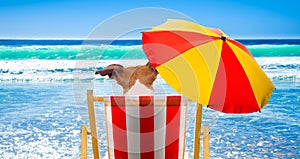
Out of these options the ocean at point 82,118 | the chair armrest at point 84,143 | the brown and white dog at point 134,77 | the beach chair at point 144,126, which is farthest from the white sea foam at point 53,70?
the brown and white dog at point 134,77

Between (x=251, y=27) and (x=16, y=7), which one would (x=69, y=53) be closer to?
(x=16, y=7)

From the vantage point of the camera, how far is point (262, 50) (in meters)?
14.8

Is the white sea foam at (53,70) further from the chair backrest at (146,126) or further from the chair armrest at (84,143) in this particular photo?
the chair backrest at (146,126)

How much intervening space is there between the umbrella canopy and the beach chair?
0.13 meters

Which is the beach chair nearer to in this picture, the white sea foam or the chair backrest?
the chair backrest

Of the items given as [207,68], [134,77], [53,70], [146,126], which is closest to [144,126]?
[146,126]

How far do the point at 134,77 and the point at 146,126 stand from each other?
0.75 ft

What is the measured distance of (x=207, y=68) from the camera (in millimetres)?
1833

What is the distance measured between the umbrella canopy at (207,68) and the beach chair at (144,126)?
0.41 feet

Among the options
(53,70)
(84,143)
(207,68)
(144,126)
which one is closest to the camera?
(207,68)

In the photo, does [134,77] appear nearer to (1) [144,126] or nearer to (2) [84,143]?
(1) [144,126]

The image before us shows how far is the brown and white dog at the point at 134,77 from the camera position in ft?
6.15

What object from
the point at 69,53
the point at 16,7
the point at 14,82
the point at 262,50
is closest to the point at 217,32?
the point at 14,82

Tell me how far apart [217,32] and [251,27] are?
15971 millimetres
